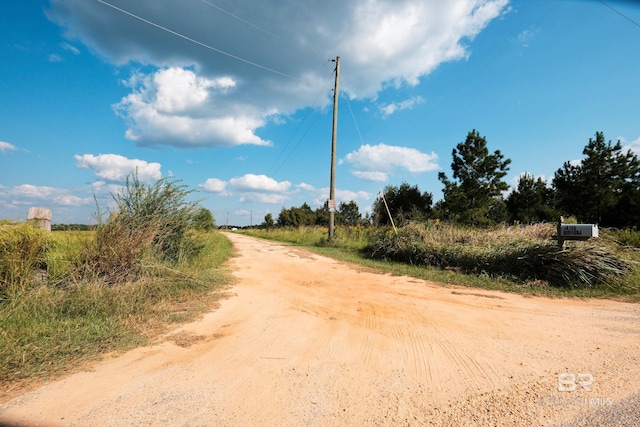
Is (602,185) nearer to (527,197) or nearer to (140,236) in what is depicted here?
(527,197)

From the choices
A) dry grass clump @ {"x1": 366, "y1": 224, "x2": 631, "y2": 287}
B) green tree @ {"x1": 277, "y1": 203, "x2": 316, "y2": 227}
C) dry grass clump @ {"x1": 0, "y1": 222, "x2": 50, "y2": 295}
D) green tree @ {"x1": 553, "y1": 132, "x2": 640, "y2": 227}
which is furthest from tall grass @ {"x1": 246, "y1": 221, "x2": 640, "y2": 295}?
green tree @ {"x1": 277, "y1": 203, "x2": 316, "y2": 227}

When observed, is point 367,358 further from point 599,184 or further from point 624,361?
point 599,184

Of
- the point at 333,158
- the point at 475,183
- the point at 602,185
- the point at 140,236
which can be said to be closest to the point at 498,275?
the point at 140,236

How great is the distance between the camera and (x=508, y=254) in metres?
7.76

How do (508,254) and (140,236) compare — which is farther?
(508,254)

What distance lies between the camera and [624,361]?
9.78ft

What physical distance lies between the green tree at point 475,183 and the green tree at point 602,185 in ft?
24.8

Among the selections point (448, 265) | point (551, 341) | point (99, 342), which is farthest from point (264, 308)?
point (448, 265)

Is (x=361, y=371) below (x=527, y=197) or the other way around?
below

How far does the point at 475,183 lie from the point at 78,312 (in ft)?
112

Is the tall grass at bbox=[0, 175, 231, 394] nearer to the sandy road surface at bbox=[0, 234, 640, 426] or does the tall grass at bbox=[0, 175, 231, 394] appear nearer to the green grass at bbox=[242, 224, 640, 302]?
the sandy road surface at bbox=[0, 234, 640, 426]

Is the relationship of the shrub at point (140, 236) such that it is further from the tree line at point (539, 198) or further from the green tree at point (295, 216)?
the green tree at point (295, 216)

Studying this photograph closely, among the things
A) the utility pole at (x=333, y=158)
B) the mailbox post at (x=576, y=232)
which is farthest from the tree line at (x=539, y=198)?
the mailbox post at (x=576, y=232)

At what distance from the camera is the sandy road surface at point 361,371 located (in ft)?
7.22
